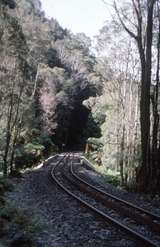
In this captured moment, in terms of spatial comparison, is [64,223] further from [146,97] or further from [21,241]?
[146,97]

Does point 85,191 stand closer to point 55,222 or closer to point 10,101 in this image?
point 55,222

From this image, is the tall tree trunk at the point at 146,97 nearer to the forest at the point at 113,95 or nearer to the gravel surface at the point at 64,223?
the forest at the point at 113,95

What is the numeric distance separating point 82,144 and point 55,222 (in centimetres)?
6566

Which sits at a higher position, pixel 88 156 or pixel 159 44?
pixel 159 44

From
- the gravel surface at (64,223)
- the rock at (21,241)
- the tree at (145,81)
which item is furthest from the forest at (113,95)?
the rock at (21,241)

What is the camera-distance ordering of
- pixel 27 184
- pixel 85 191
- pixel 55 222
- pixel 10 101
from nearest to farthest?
pixel 55 222, pixel 85 191, pixel 27 184, pixel 10 101

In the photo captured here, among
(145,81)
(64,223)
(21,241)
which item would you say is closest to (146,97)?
(145,81)

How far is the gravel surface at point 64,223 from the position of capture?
7.98m

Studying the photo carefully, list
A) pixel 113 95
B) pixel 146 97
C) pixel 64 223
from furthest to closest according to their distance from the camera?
pixel 113 95
pixel 146 97
pixel 64 223

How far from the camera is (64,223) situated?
32.0 feet

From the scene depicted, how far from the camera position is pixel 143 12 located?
19.0 metres

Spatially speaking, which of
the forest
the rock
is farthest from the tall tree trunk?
the rock

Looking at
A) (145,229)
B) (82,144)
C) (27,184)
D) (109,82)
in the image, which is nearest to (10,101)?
(27,184)

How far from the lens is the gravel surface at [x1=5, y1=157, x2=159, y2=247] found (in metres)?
7.98
